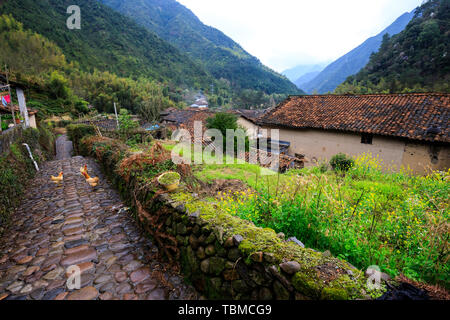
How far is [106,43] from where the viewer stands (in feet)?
221

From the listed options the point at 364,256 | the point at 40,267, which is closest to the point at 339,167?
the point at 364,256

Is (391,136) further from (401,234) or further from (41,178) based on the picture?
(41,178)

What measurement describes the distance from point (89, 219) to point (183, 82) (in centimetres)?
8218

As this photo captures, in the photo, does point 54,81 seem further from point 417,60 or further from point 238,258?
point 417,60

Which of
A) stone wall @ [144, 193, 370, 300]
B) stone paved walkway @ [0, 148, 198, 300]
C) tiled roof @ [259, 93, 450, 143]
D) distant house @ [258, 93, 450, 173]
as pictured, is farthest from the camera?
tiled roof @ [259, 93, 450, 143]

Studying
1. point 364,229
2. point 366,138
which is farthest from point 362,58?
point 364,229

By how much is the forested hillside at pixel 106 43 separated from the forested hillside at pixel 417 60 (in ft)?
194

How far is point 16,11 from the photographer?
4922 centimetres

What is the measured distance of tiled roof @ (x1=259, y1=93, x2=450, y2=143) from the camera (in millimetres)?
10414

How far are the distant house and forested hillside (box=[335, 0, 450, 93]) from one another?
26.4 meters

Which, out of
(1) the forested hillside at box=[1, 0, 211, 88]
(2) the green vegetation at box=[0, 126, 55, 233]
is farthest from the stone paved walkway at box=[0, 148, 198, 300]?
(1) the forested hillside at box=[1, 0, 211, 88]

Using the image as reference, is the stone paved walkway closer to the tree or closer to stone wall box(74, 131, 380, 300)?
stone wall box(74, 131, 380, 300)

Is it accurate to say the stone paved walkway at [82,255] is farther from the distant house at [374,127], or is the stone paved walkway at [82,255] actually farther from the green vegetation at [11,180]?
the distant house at [374,127]

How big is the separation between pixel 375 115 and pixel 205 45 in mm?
137912
